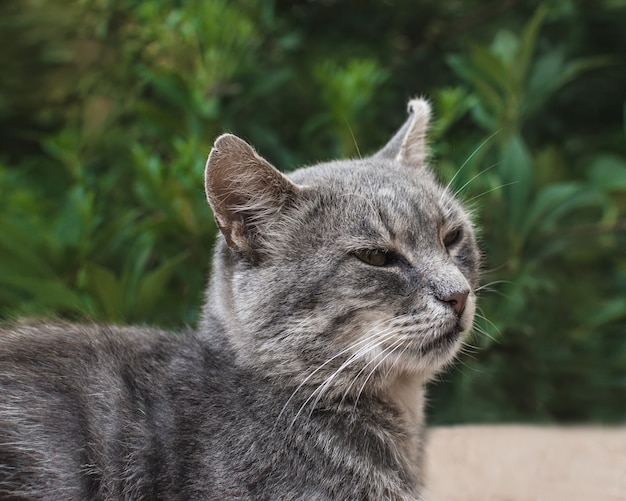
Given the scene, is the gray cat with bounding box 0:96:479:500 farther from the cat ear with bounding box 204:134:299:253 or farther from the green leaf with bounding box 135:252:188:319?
the green leaf with bounding box 135:252:188:319

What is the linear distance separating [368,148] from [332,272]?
6.59ft

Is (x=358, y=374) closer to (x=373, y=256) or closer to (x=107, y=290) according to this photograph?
(x=373, y=256)

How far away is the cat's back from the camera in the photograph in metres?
1.93

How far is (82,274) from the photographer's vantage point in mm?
3363

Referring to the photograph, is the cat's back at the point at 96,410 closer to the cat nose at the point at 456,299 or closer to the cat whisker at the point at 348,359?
the cat whisker at the point at 348,359

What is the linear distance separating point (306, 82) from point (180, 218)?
1.31 m

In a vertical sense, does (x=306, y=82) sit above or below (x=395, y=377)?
above

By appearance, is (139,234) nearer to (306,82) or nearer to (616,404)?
(306,82)

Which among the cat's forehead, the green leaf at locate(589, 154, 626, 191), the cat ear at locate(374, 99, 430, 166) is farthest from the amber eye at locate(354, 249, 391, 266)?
the green leaf at locate(589, 154, 626, 191)

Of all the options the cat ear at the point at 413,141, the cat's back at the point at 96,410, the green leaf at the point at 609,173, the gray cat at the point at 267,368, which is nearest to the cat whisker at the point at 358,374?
the gray cat at the point at 267,368

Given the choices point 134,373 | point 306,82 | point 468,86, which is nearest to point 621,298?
→ point 468,86

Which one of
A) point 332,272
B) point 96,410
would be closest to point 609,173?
point 332,272

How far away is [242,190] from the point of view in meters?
2.23

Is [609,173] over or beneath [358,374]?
over
